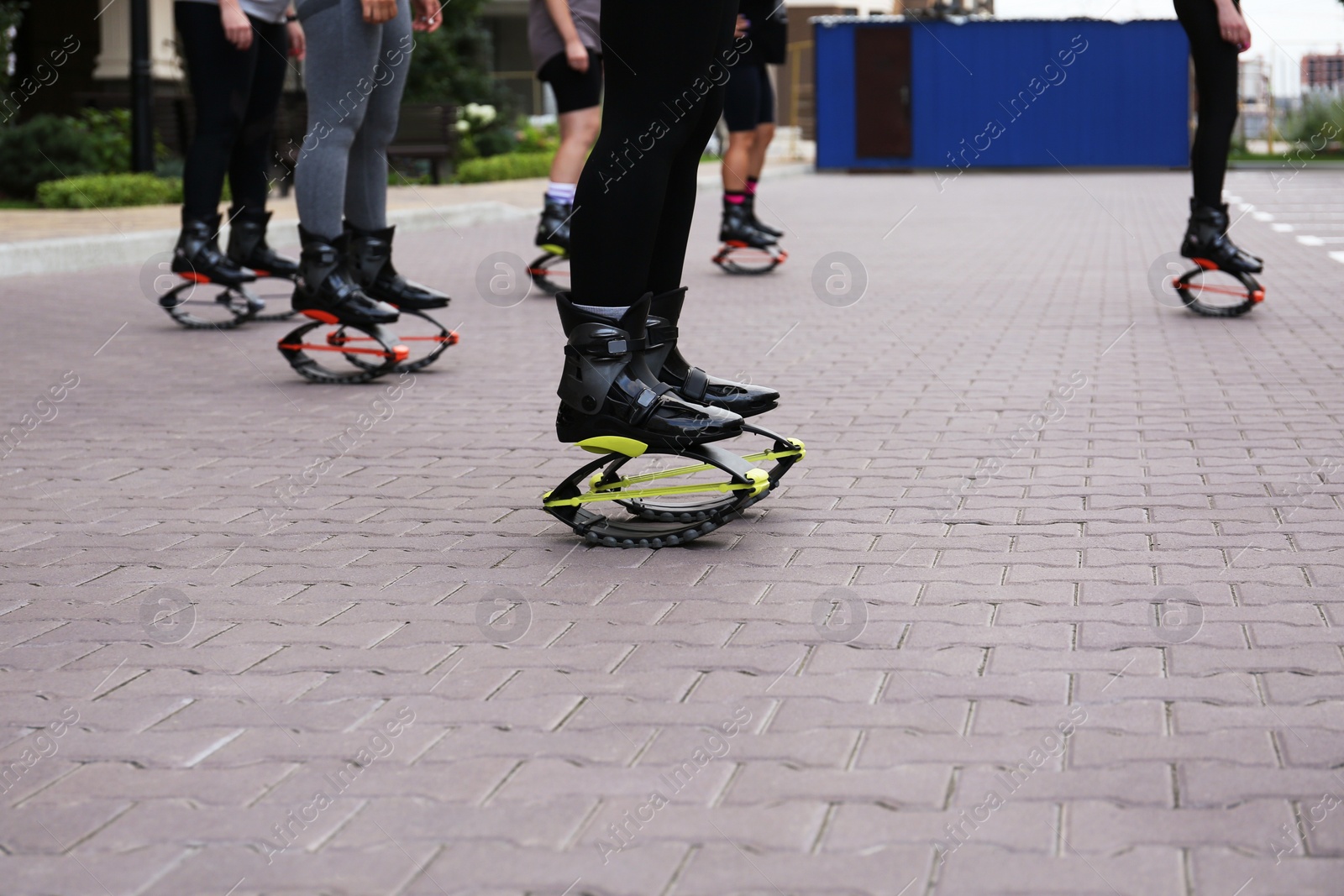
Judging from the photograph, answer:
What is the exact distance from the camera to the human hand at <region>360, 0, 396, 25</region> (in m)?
5.75

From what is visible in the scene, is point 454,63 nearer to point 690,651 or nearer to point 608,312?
point 608,312

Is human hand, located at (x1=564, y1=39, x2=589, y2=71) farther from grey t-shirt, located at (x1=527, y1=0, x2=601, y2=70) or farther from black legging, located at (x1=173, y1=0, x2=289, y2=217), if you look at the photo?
black legging, located at (x1=173, y1=0, x2=289, y2=217)

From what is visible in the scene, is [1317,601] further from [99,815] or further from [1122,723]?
[99,815]

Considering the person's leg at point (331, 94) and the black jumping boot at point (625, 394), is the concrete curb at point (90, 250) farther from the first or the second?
the black jumping boot at point (625, 394)

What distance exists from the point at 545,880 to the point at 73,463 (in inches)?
123

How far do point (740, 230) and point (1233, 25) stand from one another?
3391mm

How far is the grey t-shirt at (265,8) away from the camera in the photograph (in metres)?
7.12

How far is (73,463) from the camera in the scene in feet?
15.2

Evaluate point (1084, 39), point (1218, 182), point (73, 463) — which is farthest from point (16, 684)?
point (1084, 39)

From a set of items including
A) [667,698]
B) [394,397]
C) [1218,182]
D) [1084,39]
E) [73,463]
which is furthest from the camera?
[1084,39]

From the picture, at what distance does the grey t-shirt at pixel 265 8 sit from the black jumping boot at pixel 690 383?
157 inches

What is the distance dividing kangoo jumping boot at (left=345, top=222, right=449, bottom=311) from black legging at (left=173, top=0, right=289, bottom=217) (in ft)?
4.46

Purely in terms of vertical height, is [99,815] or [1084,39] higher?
[1084,39]

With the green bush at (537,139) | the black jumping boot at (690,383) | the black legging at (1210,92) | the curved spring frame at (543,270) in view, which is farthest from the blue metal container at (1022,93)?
the black jumping boot at (690,383)
